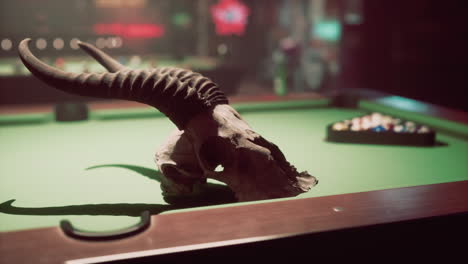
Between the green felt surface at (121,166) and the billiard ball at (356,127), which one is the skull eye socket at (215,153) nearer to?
the green felt surface at (121,166)

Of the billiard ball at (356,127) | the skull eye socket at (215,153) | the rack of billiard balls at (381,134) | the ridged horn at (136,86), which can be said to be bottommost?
the rack of billiard balls at (381,134)

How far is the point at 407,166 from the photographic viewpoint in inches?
84.7

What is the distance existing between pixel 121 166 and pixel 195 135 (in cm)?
59

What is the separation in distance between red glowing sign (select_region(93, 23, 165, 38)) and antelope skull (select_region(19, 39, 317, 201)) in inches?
364

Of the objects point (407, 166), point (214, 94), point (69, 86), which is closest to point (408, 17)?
point (407, 166)

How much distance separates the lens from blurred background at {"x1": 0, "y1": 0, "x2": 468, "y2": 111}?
5973mm

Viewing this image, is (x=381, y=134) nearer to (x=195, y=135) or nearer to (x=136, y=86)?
(x=195, y=135)

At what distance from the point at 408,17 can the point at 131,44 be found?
20.3 feet

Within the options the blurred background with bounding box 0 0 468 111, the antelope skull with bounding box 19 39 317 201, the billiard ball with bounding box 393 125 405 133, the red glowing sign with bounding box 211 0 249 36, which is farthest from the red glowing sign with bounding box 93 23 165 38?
the antelope skull with bounding box 19 39 317 201

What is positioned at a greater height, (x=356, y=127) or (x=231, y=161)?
(x=231, y=161)

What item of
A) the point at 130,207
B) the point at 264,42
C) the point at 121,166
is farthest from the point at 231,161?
the point at 264,42

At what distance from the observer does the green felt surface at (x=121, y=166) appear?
5.30ft

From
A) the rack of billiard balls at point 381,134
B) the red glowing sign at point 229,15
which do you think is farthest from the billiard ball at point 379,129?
the red glowing sign at point 229,15

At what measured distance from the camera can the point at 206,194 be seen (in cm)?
181
